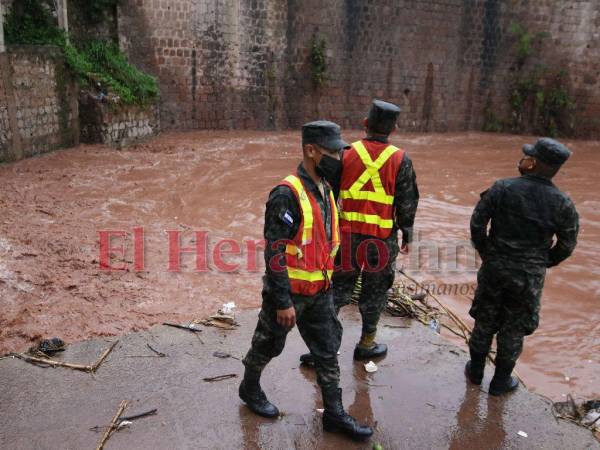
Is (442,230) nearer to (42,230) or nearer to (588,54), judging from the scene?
(42,230)

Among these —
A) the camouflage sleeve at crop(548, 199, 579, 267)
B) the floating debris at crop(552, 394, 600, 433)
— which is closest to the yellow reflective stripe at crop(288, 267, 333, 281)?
the camouflage sleeve at crop(548, 199, 579, 267)

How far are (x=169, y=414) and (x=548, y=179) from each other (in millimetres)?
2944

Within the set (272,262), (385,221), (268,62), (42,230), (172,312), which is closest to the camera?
(272,262)

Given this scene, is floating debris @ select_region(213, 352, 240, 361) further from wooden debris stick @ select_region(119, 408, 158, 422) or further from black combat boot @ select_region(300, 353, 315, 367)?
wooden debris stick @ select_region(119, 408, 158, 422)

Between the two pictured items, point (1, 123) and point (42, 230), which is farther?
point (1, 123)

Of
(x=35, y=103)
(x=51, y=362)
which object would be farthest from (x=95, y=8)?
(x=51, y=362)

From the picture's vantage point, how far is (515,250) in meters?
3.69

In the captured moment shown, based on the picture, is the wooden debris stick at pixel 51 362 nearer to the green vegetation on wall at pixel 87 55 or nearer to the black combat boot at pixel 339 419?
the black combat boot at pixel 339 419

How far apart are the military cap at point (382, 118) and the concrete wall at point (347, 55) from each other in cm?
1366

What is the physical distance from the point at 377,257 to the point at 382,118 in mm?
1016

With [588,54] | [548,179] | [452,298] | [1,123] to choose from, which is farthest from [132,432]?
[588,54]

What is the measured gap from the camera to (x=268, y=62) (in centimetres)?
1748

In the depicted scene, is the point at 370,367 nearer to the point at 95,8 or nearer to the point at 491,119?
the point at 95,8

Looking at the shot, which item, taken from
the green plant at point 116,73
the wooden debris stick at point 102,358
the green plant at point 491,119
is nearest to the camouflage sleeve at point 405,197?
the wooden debris stick at point 102,358
